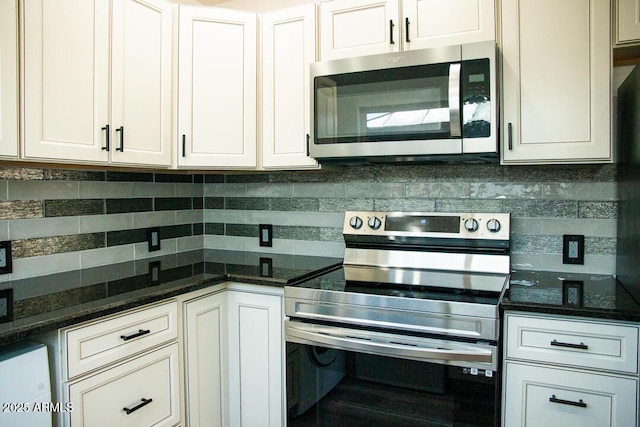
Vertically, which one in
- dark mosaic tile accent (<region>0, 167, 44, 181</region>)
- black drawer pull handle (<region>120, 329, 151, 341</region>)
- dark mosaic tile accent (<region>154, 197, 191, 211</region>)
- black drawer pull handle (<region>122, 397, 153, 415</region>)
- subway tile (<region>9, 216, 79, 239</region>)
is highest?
dark mosaic tile accent (<region>0, 167, 44, 181</region>)

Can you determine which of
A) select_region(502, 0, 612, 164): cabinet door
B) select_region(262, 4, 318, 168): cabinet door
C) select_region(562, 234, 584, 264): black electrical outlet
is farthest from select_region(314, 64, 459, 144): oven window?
select_region(562, 234, 584, 264): black electrical outlet

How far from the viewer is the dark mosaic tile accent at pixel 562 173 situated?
1.91 m

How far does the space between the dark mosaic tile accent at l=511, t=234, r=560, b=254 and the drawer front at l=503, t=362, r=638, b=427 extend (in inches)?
26.9

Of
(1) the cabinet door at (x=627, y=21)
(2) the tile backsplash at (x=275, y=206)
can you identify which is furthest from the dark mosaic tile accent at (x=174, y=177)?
(1) the cabinet door at (x=627, y=21)

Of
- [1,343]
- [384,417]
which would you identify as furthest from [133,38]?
[384,417]

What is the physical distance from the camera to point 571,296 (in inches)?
62.4

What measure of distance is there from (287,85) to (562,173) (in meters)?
1.32

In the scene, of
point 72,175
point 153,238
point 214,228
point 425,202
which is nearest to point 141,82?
point 72,175

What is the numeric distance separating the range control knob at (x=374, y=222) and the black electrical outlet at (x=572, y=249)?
2.67 feet

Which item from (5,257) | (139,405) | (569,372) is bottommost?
(139,405)

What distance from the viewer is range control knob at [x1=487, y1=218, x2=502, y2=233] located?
198cm

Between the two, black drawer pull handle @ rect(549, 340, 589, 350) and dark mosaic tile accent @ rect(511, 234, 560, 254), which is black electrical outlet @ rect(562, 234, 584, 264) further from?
black drawer pull handle @ rect(549, 340, 589, 350)

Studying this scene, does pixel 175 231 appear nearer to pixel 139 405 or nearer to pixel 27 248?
pixel 27 248

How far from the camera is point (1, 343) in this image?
118cm
